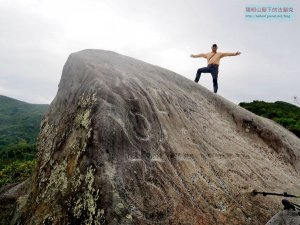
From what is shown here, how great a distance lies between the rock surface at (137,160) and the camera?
540cm

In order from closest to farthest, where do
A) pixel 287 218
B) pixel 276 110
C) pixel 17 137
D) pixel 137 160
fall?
1. pixel 287 218
2. pixel 137 160
3. pixel 276 110
4. pixel 17 137

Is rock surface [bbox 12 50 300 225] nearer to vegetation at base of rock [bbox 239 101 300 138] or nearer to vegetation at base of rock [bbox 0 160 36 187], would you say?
vegetation at base of rock [bbox 239 101 300 138]

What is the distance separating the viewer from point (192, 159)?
653cm

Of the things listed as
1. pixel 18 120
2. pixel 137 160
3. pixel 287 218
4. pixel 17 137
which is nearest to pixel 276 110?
pixel 287 218

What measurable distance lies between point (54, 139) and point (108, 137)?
2.04 meters

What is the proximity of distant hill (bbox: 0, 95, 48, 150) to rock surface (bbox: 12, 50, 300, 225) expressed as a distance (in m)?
66.5

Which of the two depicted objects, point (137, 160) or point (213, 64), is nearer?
point (137, 160)

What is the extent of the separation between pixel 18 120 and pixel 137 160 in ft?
391

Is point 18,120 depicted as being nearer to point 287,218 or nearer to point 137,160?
point 137,160

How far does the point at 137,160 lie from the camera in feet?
19.0

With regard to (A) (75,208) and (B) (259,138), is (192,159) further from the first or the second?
(B) (259,138)

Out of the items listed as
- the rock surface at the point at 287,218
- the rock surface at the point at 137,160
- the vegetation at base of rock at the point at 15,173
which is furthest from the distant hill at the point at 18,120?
the rock surface at the point at 287,218

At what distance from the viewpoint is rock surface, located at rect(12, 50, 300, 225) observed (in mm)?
5402

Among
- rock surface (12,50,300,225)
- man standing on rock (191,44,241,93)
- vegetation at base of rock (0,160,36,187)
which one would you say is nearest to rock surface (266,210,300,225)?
rock surface (12,50,300,225)
